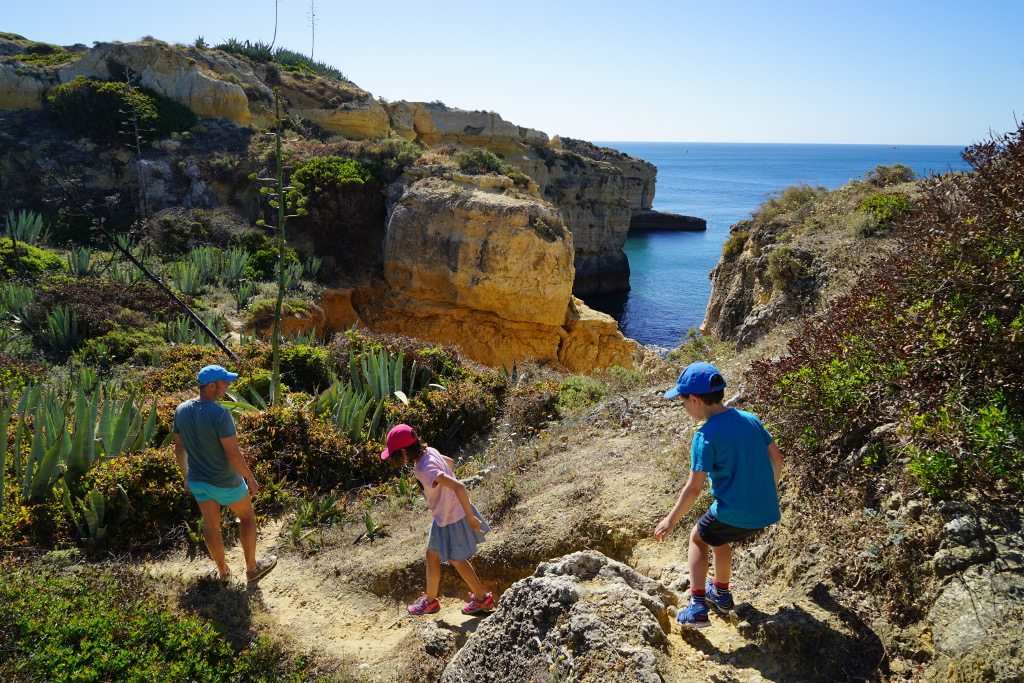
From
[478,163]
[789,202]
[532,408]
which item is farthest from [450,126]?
[532,408]

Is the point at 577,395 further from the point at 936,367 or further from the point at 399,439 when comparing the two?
the point at 936,367

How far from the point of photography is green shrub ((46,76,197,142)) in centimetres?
2347

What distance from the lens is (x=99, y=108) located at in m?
23.7

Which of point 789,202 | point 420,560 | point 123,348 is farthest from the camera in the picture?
point 789,202

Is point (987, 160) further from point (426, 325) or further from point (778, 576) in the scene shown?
point (426, 325)

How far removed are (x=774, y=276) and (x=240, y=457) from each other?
904cm

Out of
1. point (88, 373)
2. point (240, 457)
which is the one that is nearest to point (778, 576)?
point (240, 457)

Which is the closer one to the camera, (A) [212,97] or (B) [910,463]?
(B) [910,463]

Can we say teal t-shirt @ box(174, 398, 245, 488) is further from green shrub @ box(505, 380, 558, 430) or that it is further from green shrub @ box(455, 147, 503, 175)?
green shrub @ box(455, 147, 503, 175)

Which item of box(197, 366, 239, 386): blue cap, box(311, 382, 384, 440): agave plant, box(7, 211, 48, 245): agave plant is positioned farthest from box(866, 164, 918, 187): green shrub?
box(7, 211, 48, 245): agave plant

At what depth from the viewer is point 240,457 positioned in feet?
17.1

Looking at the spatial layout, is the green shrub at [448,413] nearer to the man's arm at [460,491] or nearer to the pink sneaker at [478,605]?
the pink sneaker at [478,605]

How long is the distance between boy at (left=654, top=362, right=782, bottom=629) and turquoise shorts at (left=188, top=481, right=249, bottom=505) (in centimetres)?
359

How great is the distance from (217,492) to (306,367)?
19.6 ft
